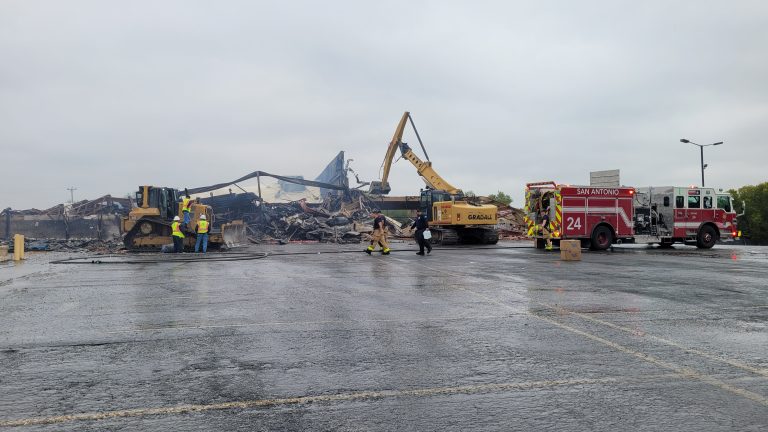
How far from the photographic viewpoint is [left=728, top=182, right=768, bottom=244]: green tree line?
196 ft

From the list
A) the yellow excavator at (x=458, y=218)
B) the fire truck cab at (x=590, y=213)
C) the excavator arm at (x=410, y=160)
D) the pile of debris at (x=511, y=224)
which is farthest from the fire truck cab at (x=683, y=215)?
the pile of debris at (x=511, y=224)

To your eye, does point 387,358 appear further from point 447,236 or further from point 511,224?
point 511,224

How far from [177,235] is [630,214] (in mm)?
19351

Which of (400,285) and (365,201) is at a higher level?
(365,201)

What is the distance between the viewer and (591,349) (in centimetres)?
568

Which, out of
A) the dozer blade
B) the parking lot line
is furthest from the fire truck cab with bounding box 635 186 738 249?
the parking lot line

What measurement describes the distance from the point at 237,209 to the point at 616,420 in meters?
36.7

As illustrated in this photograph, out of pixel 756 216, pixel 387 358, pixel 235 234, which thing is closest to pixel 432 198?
pixel 235 234

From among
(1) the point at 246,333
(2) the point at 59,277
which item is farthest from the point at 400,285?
(2) the point at 59,277

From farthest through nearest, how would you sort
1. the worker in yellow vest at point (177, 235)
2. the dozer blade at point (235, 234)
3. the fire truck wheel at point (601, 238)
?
1. the dozer blade at point (235, 234)
2. the fire truck wheel at point (601, 238)
3. the worker in yellow vest at point (177, 235)

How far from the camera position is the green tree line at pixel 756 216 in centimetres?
5962

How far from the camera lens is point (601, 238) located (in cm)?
2441

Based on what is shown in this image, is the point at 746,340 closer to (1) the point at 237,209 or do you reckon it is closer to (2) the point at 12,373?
(2) the point at 12,373

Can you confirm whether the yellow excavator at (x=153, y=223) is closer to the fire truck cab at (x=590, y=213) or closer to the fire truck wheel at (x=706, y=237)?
the fire truck cab at (x=590, y=213)
